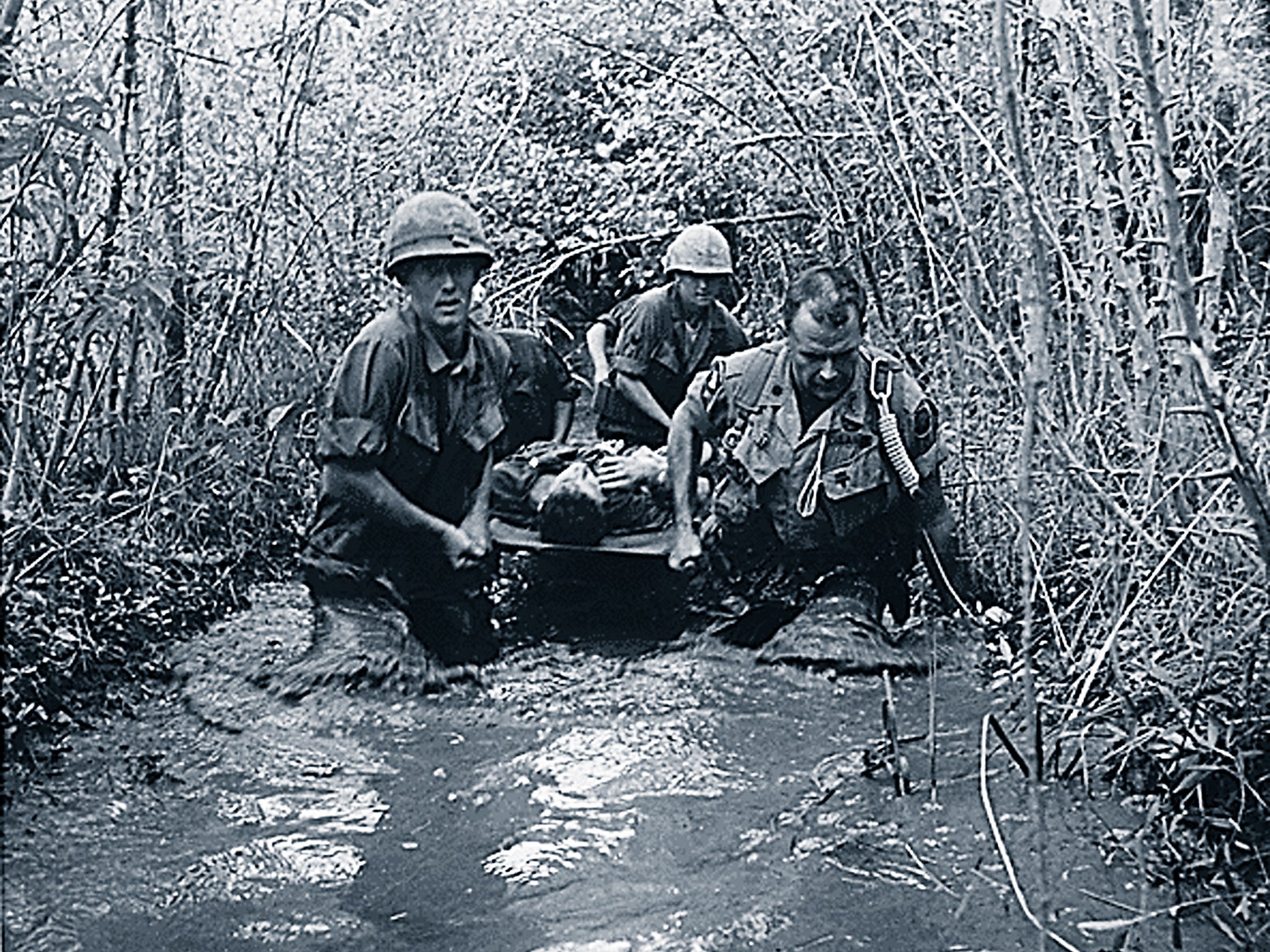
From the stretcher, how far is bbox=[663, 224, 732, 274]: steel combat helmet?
1.98 meters

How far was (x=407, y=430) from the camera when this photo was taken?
581 cm

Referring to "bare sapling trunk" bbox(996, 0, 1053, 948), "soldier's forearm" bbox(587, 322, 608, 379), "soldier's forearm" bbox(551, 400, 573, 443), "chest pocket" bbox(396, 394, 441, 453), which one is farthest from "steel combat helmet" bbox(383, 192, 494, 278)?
"bare sapling trunk" bbox(996, 0, 1053, 948)

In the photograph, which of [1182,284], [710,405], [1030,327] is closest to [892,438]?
[710,405]

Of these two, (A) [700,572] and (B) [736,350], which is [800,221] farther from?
(A) [700,572]

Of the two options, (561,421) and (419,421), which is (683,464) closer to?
(561,421)

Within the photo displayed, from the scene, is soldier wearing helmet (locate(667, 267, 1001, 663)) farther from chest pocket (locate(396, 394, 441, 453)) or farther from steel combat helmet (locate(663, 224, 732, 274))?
steel combat helmet (locate(663, 224, 732, 274))

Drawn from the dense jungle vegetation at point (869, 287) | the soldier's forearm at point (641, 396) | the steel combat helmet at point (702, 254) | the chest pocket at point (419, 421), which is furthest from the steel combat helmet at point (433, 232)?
the soldier's forearm at point (641, 396)

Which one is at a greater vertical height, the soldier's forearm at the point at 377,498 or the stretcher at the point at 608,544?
the soldier's forearm at the point at 377,498

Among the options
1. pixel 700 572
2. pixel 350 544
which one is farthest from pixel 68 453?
pixel 700 572

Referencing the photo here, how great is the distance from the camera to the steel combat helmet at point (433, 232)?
5.76m

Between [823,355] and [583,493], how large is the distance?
1.08m

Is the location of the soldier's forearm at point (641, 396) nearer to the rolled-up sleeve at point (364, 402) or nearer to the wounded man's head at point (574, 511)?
the wounded man's head at point (574, 511)

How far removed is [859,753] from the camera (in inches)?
192

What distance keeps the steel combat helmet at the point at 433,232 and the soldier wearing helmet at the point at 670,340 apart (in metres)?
2.50
